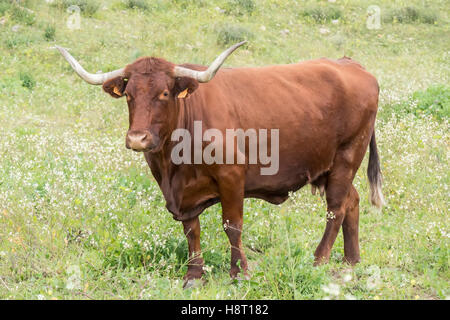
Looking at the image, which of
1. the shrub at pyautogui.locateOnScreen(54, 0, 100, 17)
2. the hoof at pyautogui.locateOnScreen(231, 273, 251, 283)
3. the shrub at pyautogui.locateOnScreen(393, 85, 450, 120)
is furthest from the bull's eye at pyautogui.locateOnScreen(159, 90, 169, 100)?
the shrub at pyautogui.locateOnScreen(54, 0, 100, 17)

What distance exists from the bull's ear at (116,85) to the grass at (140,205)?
1.08 metres

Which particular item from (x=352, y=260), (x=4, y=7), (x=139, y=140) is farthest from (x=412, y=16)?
(x=139, y=140)

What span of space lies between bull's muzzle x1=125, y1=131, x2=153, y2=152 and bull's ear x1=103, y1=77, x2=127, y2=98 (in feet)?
1.85

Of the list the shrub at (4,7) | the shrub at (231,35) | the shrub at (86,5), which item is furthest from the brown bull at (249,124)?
the shrub at (86,5)

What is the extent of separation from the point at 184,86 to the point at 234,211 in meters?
1.17

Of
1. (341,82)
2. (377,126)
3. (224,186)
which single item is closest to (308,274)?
(224,186)

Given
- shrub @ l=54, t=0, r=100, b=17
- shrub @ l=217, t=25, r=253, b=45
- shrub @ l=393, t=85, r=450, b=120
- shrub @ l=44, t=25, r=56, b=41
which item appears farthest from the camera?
shrub @ l=54, t=0, r=100, b=17

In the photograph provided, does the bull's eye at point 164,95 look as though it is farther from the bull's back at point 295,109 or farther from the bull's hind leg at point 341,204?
the bull's hind leg at point 341,204

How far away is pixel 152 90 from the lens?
445cm

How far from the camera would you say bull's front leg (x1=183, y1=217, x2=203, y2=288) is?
5.08 metres

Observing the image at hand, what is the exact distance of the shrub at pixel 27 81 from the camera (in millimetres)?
11078

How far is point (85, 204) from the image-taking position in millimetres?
5312

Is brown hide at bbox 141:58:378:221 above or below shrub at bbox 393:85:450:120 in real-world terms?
above

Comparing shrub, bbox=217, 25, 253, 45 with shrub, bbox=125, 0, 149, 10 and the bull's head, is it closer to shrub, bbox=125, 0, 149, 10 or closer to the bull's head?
shrub, bbox=125, 0, 149, 10
